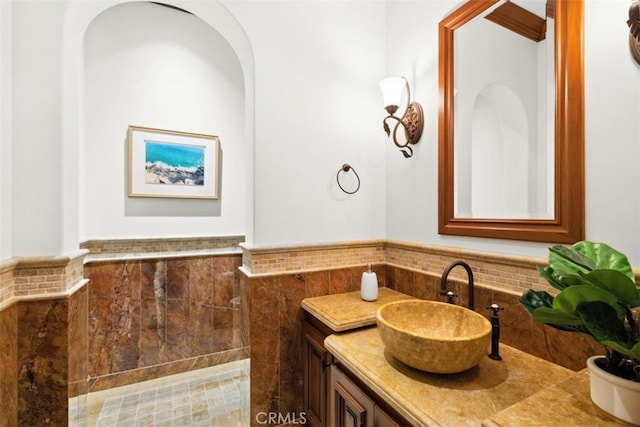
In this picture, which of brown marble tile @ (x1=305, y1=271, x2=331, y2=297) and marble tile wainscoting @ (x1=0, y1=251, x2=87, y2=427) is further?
brown marble tile @ (x1=305, y1=271, x2=331, y2=297)

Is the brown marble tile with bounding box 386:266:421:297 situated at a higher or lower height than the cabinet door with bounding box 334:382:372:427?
higher

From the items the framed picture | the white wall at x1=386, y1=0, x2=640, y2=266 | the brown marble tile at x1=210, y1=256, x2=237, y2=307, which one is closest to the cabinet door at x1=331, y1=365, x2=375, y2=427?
the white wall at x1=386, y1=0, x2=640, y2=266

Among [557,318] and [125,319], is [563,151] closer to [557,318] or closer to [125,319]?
[557,318]

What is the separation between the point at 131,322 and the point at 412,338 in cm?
227

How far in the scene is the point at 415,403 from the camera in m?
0.80

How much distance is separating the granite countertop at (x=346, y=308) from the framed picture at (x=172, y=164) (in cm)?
163

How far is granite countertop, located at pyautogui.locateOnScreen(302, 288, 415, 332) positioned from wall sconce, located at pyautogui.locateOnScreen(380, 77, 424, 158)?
870mm

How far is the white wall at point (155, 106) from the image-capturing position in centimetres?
224

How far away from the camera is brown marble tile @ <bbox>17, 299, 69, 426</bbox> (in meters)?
1.14

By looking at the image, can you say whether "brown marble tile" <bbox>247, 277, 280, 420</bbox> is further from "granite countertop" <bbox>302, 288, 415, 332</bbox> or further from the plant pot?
the plant pot

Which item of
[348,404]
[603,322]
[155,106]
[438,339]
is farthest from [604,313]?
[155,106]

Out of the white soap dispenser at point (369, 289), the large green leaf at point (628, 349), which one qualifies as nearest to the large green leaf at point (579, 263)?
the large green leaf at point (628, 349)

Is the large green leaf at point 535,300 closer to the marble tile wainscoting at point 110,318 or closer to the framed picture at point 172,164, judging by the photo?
the marble tile wainscoting at point 110,318

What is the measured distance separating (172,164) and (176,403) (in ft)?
6.22
